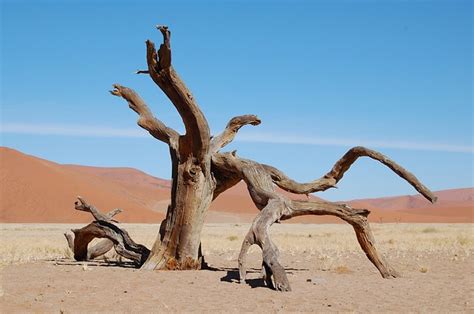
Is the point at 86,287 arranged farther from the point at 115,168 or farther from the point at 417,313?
the point at 115,168

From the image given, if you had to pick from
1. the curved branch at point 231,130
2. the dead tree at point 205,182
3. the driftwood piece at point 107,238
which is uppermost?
the curved branch at point 231,130

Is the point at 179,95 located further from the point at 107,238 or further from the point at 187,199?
the point at 107,238

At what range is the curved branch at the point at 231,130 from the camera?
1297 centimetres

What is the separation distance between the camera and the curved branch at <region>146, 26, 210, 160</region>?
1071cm

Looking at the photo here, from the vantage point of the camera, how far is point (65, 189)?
65.1 metres

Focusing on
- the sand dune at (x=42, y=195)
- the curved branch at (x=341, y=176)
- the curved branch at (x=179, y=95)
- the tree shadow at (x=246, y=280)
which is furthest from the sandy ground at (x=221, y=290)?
the sand dune at (x=42, y=195)

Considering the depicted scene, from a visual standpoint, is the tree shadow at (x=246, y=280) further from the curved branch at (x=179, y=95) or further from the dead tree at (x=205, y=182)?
the curved branch at (x=179, y=95)

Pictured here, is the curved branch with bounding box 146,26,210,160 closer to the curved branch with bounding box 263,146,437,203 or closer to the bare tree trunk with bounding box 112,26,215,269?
the bare tree trunk with bounding box 112,26,215,269

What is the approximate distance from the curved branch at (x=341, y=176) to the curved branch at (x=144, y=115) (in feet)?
7.19

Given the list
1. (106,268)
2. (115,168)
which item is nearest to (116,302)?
(106,268)

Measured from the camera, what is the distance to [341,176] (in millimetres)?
13359

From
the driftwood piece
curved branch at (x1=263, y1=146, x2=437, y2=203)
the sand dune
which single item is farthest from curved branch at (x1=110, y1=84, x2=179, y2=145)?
the sand dune

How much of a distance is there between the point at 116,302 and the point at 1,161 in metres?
59.9

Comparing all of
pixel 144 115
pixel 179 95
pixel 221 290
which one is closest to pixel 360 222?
pixel 221 290
